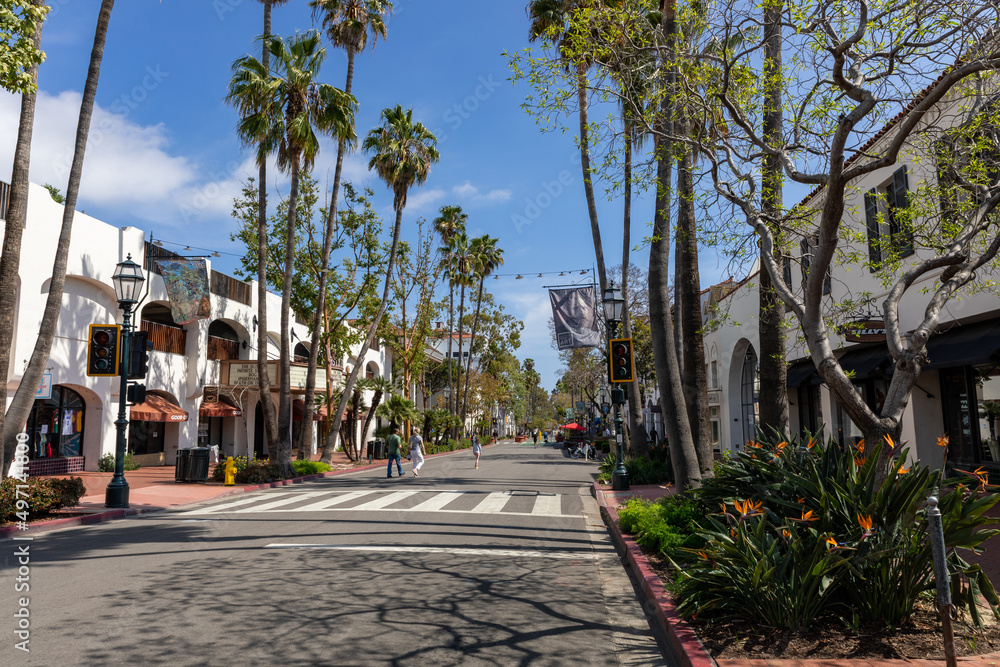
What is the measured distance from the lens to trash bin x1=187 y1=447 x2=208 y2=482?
19.8 metres

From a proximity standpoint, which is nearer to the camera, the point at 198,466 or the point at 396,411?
the point at 198,466

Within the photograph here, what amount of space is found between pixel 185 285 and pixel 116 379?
14.4ft

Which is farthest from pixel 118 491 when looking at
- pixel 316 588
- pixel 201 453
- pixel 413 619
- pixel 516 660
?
pixel 516 660

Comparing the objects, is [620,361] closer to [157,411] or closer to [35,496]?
[35,496]

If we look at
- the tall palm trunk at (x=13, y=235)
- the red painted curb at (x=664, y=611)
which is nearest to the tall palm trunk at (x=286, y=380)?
the tall palm trunk at (x=13, y=235)

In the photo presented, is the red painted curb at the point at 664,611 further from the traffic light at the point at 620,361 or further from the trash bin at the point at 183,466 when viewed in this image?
the trash bin at the point at 183,466

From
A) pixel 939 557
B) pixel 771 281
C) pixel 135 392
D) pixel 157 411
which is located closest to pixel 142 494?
pixel 135 392

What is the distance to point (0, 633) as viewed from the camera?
548cm

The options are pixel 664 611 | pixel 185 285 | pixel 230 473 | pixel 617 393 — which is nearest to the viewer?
pixel 664 611

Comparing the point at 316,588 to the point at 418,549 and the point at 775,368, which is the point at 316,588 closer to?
the point at 418,549

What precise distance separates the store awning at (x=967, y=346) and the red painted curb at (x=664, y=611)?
6.27 m

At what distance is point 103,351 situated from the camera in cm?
1366

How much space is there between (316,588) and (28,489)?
7532 mm

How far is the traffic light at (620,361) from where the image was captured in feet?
50.0
